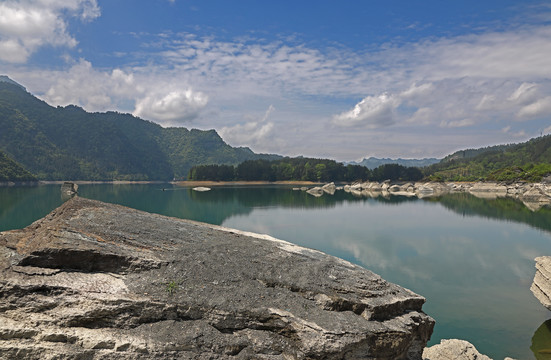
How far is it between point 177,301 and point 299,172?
15559 centimetres

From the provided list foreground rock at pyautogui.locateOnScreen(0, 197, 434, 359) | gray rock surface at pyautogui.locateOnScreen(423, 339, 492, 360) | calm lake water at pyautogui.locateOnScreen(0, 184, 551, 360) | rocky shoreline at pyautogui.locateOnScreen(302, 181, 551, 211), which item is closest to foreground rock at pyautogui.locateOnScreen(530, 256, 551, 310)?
calm lake water at pyautogui.locateOnScreen(0, 184, 551, 360)

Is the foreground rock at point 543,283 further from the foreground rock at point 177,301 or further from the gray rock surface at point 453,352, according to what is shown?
the foreground rock at point 177,301

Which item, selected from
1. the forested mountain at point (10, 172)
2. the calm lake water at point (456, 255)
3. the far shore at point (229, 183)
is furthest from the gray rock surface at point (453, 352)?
the far shore at point (229, 183)

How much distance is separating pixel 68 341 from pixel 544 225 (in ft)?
165

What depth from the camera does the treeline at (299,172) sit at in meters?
150

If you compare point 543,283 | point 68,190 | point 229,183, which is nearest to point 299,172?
point 229,183

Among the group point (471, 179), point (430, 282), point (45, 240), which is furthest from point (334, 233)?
point (471, 179)

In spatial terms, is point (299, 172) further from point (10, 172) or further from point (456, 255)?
point (456, 255)

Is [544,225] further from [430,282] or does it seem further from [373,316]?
[373,316]

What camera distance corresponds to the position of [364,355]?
7.46 m

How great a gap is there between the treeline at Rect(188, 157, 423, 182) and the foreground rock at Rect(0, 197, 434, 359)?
141m

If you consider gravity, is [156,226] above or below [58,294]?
above

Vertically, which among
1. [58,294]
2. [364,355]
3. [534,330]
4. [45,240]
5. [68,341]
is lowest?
[534,330]

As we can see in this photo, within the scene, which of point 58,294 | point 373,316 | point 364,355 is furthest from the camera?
point 373,316
